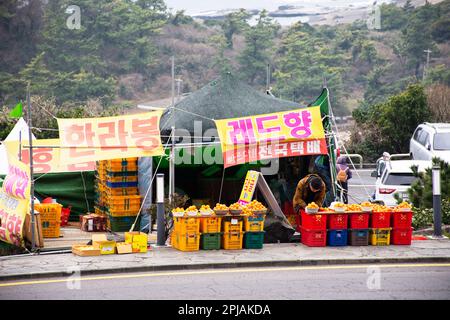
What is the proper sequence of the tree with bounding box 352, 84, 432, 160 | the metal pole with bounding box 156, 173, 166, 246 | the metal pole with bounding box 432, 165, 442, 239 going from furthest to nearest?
the tree with bounding box 352, 84, 432, 160
the metal pole with bounding box 432, 165, 442, 239
the metal pole with bounding box 156, 173, 166, 246

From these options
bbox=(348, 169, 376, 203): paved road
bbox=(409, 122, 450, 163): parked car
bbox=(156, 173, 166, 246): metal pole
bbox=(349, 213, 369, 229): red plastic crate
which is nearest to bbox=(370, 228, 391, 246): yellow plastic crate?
bbox=(349, 213, 369, 229): red plastic crate

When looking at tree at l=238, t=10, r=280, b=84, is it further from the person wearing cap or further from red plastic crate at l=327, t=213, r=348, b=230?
red plastic crate at l=327, t=213, r=348, b=230

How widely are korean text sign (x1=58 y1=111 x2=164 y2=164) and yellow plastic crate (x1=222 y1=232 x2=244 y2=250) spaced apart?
2.44 meters

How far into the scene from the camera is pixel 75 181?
2284cm

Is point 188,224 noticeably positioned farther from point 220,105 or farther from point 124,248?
point 220,105

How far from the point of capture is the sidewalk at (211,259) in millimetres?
15284

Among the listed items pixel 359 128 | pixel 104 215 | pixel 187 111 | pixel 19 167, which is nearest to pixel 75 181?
pixel 104 215

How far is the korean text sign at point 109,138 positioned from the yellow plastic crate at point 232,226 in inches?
89.8

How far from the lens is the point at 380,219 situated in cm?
1742

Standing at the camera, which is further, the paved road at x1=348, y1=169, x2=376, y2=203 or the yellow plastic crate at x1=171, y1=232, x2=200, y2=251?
the paved road at x1=348, y1=169, x2=376, y2=203

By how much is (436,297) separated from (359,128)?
112ft

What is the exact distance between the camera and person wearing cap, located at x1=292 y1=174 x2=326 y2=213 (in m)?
18.4

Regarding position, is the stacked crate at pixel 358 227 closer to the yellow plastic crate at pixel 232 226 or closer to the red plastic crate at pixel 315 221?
the red plastic crate at pixel 315 221

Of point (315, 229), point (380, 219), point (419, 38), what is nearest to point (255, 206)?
point (315, 229)
